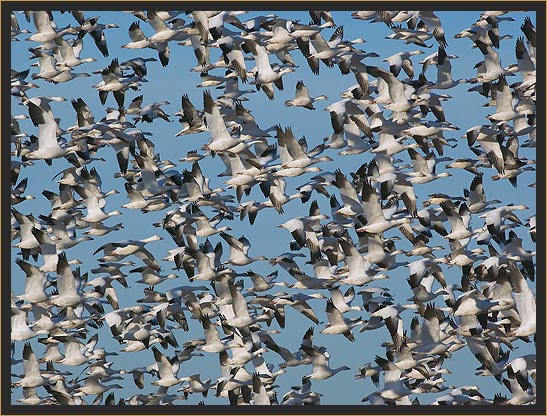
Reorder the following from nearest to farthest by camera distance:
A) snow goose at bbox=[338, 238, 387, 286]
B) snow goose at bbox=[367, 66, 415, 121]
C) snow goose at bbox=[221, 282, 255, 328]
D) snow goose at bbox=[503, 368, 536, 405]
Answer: snow goose at bbox=[503, 368, 536, 405]
snow goose at bbox=[221, 282, 255, 328]
snow goose at bbox=[338, 238, 387, 286]
snow goose at bbox=[367, 66, 415, 121]

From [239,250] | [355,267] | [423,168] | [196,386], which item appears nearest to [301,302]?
[355,267]

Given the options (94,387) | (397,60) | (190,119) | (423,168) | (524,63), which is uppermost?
(524,63)

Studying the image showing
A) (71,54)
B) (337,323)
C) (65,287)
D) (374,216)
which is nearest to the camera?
(65,287)

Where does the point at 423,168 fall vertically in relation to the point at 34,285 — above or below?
above

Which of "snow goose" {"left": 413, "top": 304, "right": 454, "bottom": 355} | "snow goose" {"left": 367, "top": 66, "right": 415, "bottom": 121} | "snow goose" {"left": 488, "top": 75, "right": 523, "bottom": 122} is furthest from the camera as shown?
"snow goose" {"left": 367, "top": 66, "right": 415, "bottom": 121}

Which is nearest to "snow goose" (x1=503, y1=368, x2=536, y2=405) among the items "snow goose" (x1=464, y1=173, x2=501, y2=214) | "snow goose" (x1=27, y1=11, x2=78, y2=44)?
"snow goose" (x1=464, y1=173, x2=501, y2=214)

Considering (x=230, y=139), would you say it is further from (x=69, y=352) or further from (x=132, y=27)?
(x=69, y=352)

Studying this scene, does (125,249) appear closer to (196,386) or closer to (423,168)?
(196,386)

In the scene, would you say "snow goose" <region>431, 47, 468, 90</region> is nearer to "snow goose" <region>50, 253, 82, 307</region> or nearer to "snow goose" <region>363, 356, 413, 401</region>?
"snow goose" <region>363, 356, 413, 401</region>

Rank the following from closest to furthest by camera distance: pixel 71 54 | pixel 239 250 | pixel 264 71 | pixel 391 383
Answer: pixel 391 383 → pixel 264 71 → pixel 239 250 → pixel 71 54
